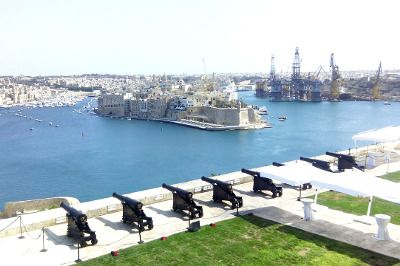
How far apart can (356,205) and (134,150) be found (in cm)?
3992

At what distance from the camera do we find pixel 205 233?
907cm

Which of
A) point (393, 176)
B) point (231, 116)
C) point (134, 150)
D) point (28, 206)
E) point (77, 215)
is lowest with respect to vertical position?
point (134, 150)

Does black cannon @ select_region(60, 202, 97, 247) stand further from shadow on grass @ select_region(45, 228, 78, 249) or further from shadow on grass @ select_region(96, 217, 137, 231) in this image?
shadow on grass @ select_region(96, 217, 137, 231)

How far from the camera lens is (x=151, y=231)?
9.26 metres

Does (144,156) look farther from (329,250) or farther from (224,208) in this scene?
(329,250)

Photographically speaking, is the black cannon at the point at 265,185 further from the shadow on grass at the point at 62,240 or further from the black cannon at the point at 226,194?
the shadow on grass at the point at 62,240

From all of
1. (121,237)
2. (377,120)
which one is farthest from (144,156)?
(377,120)

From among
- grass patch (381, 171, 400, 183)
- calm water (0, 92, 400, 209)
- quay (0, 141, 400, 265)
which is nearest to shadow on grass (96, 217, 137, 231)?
quay (0, 141, 400, 265)

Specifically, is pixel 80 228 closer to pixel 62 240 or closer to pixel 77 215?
pixel 77 215

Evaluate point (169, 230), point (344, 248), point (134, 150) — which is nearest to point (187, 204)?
point (169, 230)

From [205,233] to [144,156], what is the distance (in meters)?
36.8

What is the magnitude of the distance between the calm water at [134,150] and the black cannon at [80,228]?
1949 centimetres

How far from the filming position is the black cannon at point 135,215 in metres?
9.23

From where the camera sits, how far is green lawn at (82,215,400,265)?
777 cm
